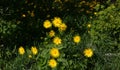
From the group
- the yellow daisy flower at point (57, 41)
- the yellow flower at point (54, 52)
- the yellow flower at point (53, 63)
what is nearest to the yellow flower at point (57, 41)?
the yellow daisy flower at point (57, 41)

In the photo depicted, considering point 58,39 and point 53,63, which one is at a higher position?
point 58,39

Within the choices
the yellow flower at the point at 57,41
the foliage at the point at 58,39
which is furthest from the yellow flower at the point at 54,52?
the yellow flower at the point at 57,41

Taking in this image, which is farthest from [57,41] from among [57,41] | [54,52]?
A: [54,52]

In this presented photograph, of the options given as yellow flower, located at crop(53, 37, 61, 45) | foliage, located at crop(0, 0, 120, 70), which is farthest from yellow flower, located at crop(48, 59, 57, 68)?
yellow flower, located at crop(53, 37, 61, 45)

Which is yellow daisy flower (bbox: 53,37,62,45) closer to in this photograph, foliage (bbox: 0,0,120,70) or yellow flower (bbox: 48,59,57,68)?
foliage (bbox: 0,0,120,70)

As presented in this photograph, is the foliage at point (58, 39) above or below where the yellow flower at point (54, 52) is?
below

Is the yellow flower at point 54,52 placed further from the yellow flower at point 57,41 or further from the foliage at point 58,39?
the yellow flower at point 57,41

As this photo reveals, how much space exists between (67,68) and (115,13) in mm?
1373

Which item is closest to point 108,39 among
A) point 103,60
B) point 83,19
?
point 103,60

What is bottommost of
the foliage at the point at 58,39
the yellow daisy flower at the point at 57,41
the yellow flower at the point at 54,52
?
the foliage at the point at 58,39

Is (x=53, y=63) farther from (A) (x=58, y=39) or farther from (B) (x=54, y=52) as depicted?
(A) (x=58, y=39)

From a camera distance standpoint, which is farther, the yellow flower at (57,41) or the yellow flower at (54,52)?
the yellow flower at (57,41)

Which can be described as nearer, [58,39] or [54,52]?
[54,52]

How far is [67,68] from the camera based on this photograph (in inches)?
171
